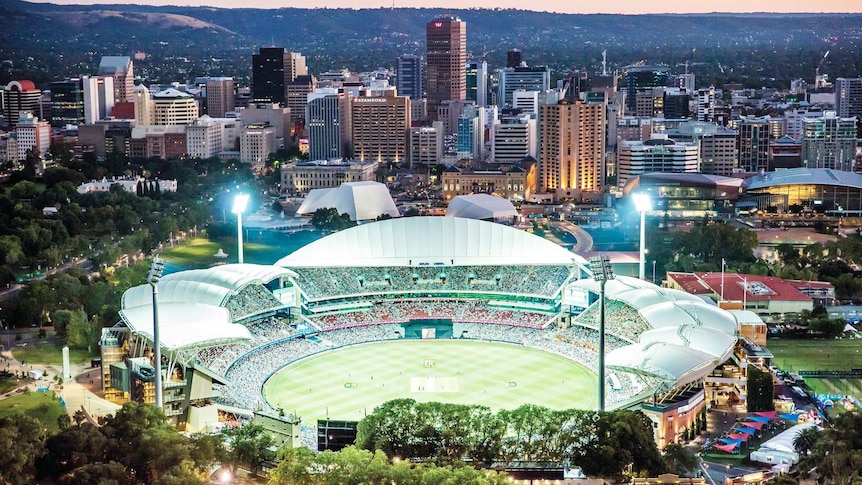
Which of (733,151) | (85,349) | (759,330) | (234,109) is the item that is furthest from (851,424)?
(234,109)

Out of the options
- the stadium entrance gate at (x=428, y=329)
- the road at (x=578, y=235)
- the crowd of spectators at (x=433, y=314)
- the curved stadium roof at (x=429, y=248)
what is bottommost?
the stadium entrance gate at (x=428, y=329)

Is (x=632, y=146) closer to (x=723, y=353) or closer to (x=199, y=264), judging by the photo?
(x=199, y=264)

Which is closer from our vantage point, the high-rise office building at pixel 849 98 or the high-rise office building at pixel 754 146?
the high-rise office building at pixel 754 146

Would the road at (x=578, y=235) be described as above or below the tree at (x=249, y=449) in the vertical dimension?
above

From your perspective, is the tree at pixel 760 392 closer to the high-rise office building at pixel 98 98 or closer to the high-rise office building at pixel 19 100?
the high-rise office building at pixel 19 100

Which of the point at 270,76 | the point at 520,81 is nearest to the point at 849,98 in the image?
the point at 520,81

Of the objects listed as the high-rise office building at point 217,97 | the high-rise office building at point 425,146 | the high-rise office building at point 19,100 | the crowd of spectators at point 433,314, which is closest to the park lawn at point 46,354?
the crowd of spectators at point 433,314

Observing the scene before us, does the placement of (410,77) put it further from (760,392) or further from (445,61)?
(760,392)
